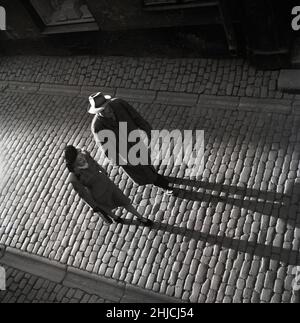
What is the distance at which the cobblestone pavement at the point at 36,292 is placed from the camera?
644 cm

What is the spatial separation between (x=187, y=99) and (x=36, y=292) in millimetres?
4727

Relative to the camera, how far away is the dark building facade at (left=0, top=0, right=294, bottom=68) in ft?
23.8

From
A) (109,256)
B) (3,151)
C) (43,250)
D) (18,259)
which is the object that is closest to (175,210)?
(109,256)

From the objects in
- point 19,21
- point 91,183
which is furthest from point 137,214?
point 19,21

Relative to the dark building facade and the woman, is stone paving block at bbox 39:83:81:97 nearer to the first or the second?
the dark building facade

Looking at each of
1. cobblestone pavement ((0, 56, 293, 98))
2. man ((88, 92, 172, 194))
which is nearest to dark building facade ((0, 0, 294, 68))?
cobblestone pavement ((0, 56, 293, 98))

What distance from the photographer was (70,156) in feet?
18.0

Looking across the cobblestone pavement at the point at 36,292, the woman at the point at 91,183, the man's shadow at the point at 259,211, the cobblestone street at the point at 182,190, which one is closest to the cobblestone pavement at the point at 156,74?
the cobblestone street at the point at 182,190

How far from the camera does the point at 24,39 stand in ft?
35.6

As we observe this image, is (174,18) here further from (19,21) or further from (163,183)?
(19,21)

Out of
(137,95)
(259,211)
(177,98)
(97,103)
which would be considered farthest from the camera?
(137,95)

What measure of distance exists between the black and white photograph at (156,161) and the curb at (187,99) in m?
0.03

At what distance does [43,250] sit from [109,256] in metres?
1.35

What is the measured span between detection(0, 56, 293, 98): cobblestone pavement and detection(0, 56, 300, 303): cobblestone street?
30 mm
